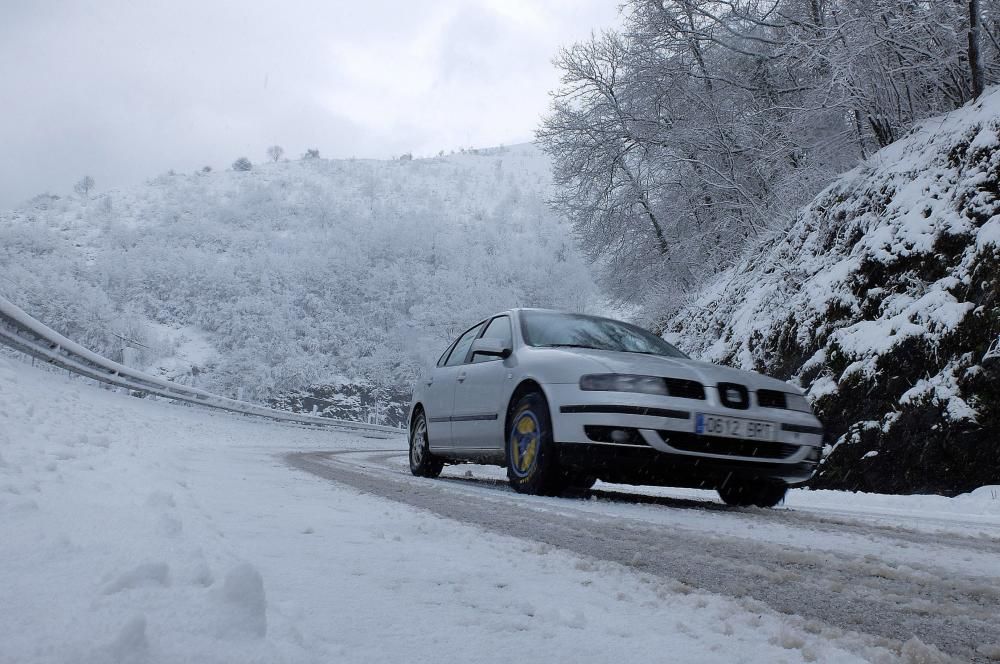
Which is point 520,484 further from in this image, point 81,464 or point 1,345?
point 1,345

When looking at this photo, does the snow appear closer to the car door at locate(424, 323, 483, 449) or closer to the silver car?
the silver car

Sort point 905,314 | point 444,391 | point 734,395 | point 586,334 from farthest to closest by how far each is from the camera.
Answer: point 444,391, point 905,314, point 586,334, point 734,395

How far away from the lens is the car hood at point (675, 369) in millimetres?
5219

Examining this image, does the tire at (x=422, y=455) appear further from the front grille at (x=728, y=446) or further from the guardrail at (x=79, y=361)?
the guardrail at (x=79, y=361)

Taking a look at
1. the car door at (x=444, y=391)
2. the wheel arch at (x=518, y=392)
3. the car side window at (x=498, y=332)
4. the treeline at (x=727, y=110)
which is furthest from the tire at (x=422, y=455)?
the treeline at (x=727, y=110)

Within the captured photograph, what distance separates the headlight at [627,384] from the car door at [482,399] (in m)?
1.16

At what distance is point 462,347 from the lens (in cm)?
781

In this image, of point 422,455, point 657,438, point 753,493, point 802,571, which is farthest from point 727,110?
point 802,571

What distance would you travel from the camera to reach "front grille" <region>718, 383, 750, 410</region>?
5230 mm

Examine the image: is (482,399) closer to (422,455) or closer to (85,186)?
(422,455)

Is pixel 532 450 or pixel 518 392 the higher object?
pixel 518 392

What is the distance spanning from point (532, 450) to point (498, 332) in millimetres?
1634

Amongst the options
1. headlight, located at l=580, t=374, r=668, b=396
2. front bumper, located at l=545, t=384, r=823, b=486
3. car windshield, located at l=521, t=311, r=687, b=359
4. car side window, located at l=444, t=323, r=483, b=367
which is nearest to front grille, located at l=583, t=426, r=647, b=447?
front bumper, located at l=545, t=384, r=823, b=486

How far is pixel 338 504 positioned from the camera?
395 cm
